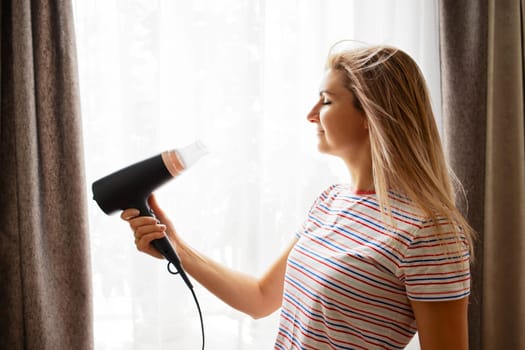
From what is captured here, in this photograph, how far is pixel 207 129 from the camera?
4.79ft

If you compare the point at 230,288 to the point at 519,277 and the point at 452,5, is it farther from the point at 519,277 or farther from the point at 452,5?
the point at 452,5

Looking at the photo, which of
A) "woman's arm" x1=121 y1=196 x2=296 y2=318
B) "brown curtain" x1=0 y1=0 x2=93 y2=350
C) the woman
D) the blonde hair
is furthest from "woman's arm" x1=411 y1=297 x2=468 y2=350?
"brown curtain" x1=0 y1=0 x2=93 y2=350

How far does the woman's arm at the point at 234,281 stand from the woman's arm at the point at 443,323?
41 cm

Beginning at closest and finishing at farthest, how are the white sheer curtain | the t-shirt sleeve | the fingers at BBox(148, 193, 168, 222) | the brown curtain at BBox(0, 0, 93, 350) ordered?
1. the t-shirt sleeve
2. the fingers at BBox(148, 193, 168, 222)
3. the brown curtain at BBox(0, 0, 93, 350)
4. the white sheer curtain

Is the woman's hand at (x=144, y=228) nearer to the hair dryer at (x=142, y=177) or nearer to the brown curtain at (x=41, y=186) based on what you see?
the hair dryer at (x=142, y=177)

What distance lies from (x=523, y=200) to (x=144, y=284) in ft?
4.47

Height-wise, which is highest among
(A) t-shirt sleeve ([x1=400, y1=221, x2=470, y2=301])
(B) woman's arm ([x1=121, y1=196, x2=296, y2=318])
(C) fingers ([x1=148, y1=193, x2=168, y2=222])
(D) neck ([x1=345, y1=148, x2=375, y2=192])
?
(D) neck ([x1=345, y1=148, x2=375, y2=192])

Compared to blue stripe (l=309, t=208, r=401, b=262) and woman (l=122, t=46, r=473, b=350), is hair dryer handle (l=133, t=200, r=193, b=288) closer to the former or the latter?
woman (l=122, t=46, r=473, b=350)

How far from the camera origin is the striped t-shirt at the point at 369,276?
82 cm

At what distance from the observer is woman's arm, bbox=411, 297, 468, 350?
Result: 818 mm

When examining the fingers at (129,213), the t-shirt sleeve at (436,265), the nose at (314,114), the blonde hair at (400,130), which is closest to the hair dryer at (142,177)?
the fingers at (129,213)

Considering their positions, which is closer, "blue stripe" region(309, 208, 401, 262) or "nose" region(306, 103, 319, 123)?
"blue stripe" region(309, 208, 401, 262)

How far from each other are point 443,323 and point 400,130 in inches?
15.5

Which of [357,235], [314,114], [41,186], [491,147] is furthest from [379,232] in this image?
[41,186]
